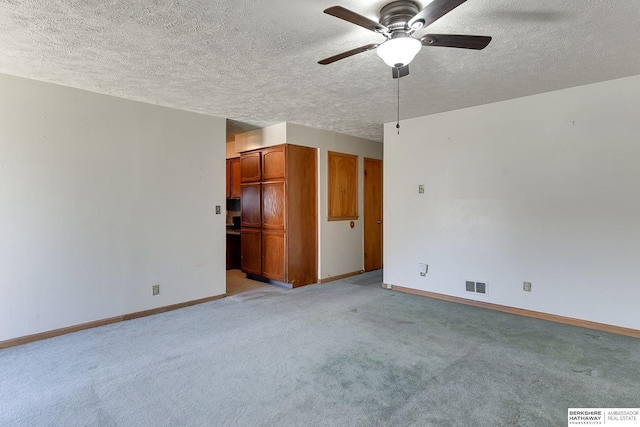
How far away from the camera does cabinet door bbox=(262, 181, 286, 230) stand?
5.12 metres

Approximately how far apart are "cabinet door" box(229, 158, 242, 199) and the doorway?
241cm

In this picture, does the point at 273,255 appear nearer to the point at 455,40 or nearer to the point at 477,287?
the point at 477,287

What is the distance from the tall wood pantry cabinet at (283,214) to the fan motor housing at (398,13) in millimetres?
3106

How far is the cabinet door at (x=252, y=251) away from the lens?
551 centimetres

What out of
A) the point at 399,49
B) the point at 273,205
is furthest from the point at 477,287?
the point at 399,49

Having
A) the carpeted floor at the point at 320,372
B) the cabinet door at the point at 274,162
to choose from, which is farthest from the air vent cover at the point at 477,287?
the cabinet door at the point at 274,162

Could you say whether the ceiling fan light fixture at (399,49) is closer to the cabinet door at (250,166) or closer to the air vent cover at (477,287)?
the air vent cover at (477,287)

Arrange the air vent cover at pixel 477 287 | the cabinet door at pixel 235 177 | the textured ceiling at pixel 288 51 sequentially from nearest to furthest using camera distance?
the textured ceiling at pixel 288 51
the air vent cover at pixel 477 287
the cabinet door at pixel 235 177

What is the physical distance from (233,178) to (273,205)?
5.45 ft

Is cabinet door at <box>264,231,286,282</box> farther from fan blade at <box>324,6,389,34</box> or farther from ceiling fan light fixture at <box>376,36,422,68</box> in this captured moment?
fan blade at <box>324,6,389,34</box>

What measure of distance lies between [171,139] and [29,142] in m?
1.33

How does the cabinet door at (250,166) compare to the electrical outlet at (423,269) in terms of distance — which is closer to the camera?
the electrical outlet at (423,269)

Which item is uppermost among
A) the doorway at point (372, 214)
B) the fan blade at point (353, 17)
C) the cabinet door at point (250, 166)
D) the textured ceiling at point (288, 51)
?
the textured ceiling at point (288, 51)

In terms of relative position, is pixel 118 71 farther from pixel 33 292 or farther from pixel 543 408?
pixel 543 408
